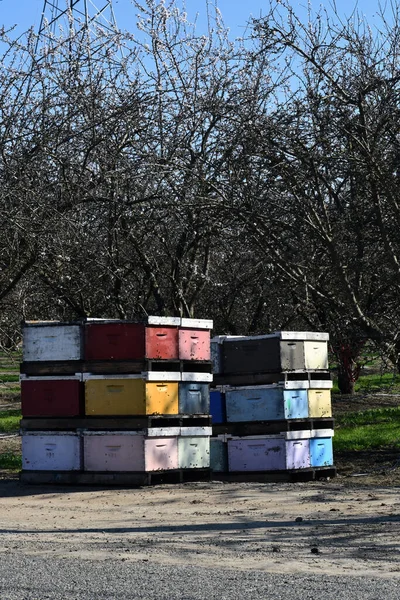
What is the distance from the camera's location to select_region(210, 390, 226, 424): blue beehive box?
12797 millimetres

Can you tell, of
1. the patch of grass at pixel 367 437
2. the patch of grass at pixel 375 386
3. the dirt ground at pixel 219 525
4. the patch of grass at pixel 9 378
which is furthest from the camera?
the patch of grass at pixel 9 378

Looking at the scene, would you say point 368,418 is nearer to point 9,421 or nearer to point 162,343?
point 9,421

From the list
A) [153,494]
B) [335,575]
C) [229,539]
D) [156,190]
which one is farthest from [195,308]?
[335,575]

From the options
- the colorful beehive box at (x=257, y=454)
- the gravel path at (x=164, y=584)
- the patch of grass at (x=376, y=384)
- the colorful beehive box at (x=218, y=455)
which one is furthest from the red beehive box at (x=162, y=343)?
the patch of grass at (x=376, y=384)

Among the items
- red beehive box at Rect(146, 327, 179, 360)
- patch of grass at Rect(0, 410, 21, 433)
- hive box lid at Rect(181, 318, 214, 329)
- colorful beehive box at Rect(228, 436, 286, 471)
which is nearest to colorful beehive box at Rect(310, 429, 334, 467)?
colorful beehive box at Rect(228, 436, 286, 471)

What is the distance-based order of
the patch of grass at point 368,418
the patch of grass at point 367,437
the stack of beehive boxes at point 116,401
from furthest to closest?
the patch of grass at point 368,418 < the patch of grass at point 367,437 < the stack of beehive boxes at point 116,401

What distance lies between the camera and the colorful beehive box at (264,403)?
40.6ft

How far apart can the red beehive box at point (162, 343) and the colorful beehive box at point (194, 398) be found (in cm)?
44

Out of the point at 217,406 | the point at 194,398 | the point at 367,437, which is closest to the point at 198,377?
the point at 194,398

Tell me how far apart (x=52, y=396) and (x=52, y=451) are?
69cm

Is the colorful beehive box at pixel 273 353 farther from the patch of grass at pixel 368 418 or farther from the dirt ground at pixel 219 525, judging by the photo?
the patch of grass at pixel 368 418

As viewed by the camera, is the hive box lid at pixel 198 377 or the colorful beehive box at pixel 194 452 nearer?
the colorful beehive box at pixel 194 452

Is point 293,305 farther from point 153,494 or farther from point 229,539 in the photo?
point 229,539

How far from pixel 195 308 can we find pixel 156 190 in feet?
14.7
